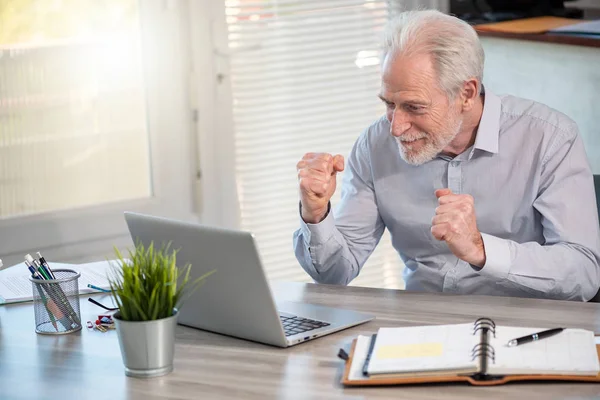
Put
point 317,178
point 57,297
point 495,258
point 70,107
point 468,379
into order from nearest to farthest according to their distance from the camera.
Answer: point 468,379 < point 57,297 < point 495,258 < point 317,178 < point 70,107

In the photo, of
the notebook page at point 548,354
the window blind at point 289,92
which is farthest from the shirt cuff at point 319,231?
the window blind at point 289,92

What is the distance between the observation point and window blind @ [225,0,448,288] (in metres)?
3.56

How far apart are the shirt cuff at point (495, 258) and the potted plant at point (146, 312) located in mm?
714

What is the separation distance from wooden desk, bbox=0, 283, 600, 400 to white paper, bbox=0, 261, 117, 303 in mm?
41

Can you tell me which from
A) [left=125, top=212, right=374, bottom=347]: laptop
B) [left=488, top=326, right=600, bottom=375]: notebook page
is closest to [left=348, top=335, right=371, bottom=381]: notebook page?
[left=125, top=212, right=374, bottom=347]: laptop

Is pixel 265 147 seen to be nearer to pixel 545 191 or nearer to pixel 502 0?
pixel 502 0

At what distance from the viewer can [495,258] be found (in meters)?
2.05

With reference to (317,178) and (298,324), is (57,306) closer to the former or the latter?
(298,324)

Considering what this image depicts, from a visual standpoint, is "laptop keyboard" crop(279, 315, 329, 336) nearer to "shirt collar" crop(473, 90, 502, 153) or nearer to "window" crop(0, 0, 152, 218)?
"shirt collar" crop(473, 90, 502, 153)

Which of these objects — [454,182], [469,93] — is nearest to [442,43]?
[469,93]

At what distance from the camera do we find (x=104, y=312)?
200cm

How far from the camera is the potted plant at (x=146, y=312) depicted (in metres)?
1.60

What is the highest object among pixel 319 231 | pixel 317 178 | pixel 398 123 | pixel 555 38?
pixel 555 38

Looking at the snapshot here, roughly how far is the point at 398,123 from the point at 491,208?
0.31m
